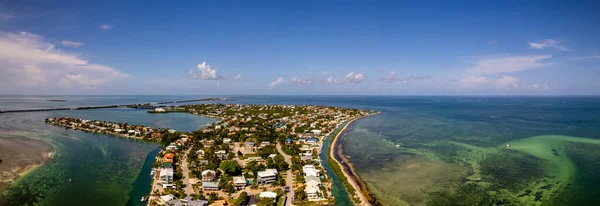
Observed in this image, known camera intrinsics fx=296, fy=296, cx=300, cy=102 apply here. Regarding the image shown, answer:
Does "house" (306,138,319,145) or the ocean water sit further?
"house" (306,138,319,145)

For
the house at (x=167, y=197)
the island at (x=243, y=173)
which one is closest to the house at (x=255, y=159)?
the island at (x=243, y=173)

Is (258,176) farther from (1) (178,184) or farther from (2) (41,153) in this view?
(2) (41,153)

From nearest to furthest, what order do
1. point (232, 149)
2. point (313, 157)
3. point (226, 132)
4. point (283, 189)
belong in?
1. point (283, 189)
2. point (313, 157)
3. point (232, 149)
4. point (226, 132)

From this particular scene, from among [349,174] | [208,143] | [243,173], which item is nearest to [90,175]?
[208,143]

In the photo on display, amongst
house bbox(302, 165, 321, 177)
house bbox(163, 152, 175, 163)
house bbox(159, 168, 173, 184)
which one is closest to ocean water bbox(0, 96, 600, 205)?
house bbox(159, 168, 173, 184)

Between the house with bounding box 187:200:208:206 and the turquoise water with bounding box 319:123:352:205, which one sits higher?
the house with bounding box 187:200:208:206

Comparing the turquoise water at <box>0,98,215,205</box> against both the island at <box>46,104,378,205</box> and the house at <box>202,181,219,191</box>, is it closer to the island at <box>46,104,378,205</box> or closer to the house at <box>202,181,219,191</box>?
the island at <box>46,104,378,205</box>

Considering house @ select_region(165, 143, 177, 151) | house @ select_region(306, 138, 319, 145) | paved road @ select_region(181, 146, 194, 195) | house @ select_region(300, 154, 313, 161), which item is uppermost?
house @ select_region(165, 143, 177, 151)

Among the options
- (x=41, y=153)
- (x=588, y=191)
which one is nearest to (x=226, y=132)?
(x=41, y=153)
